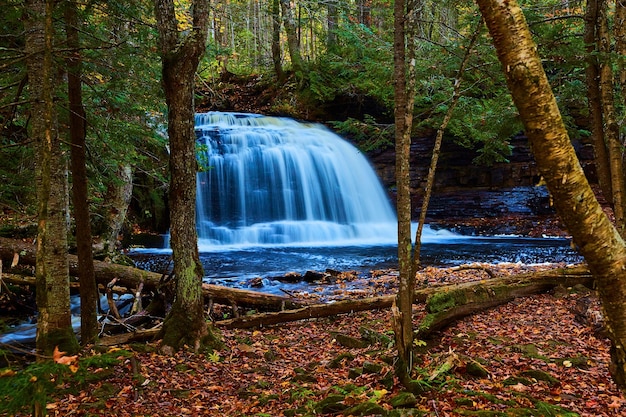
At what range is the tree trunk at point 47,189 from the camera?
132 inches

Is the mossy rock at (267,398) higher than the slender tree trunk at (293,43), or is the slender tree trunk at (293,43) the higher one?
the slender tree trunk at (293,43)

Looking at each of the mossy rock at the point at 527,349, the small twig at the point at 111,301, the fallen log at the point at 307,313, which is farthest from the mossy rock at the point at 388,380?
the small twig at the point at 111,301

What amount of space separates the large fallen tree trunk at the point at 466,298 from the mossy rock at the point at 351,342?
105 centimetres

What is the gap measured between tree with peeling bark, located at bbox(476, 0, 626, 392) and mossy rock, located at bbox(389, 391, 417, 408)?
240 centimetres

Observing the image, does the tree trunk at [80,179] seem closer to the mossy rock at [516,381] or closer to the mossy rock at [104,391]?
the mossy rock at [104,391]

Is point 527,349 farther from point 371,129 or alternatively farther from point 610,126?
point 371,129

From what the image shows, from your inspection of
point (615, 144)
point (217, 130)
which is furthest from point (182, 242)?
point (217, 130)

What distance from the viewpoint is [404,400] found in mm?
3697

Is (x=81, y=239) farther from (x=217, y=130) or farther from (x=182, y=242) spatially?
(x=217, y=130)

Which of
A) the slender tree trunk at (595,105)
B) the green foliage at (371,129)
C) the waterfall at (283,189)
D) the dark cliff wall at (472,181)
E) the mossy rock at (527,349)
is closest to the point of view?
the mossy rock at (527,349)

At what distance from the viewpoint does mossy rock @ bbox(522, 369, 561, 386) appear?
396 centimetres

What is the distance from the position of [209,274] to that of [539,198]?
50.5ft

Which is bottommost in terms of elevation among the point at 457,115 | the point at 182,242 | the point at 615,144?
the point at 182,242

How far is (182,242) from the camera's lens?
507 cm
